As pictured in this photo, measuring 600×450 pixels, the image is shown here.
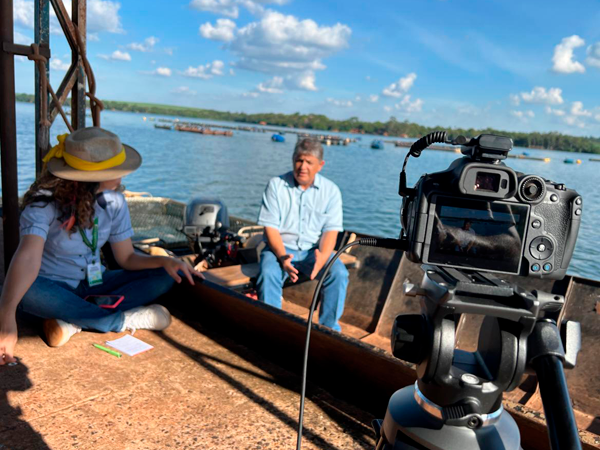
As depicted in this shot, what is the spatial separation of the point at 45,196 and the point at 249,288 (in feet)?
5.49

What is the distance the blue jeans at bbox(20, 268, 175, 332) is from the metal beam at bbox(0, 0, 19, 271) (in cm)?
60

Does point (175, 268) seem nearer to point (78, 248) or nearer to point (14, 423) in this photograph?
point (78, 248)

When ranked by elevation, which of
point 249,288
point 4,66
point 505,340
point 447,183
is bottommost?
point 249,288

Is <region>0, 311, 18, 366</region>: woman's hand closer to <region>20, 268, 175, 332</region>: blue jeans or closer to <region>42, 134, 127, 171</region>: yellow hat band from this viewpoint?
<region>20, 268, 175, 332</region>: blue jeans

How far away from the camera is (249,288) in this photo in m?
3.77

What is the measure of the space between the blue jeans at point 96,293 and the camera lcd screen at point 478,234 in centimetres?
208

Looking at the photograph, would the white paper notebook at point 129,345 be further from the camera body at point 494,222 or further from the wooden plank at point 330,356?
the camera body at point 494,222

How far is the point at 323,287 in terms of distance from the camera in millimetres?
3365

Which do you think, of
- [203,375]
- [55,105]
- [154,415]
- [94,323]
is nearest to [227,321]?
[203,375]

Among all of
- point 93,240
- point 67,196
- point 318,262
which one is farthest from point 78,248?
point 318,262

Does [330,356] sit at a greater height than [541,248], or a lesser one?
lesser

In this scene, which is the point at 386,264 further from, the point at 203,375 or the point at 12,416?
the point at 12,416

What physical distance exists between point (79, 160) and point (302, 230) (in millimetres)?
1703

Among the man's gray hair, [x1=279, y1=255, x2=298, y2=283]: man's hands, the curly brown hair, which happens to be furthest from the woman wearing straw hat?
the man's gray hair
